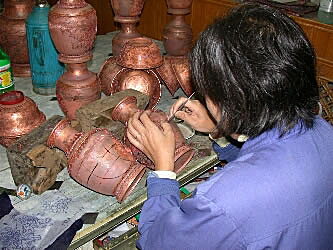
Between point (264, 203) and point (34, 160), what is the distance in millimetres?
735

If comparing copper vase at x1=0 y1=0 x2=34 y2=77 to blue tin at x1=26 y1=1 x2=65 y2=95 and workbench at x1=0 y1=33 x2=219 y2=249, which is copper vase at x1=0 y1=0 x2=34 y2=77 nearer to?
blue tin at x1=26 y1=1 x2=65 y2=95

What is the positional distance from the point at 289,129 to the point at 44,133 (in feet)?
2.53

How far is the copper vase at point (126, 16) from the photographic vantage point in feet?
5.89

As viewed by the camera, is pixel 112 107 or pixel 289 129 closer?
pixel 289 129

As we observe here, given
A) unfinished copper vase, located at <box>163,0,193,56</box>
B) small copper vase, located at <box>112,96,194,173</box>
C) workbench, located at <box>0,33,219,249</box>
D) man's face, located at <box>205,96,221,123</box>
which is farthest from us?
unfinished copper vase, located at <box>163,0,193,56</box>

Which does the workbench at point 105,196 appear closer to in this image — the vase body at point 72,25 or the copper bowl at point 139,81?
the copper bowl at point 139,81

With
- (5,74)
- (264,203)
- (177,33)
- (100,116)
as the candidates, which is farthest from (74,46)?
(264,203)

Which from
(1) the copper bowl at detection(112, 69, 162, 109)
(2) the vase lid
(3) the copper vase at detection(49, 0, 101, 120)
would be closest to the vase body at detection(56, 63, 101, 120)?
(3) the copper vase at detection(49, 0, 101, 120)

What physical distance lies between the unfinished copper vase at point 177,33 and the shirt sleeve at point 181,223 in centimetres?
111

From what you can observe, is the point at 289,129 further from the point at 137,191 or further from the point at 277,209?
the point at 137,191

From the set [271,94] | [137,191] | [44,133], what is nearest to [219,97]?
[271,94]

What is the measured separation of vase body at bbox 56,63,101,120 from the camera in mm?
1490

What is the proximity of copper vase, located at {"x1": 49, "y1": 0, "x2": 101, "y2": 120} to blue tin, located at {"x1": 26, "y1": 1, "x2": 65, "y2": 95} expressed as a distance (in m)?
0.27

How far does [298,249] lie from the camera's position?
894 millimetres
